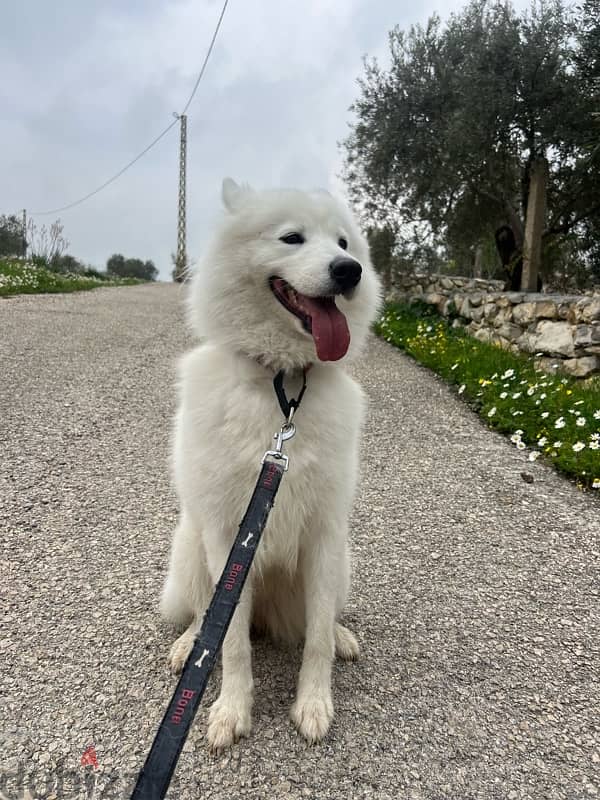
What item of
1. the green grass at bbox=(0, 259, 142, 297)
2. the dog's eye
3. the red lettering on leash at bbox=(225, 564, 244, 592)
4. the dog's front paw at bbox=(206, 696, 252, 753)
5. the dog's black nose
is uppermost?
the green grass at bbox=(0, 259, 142, 297)

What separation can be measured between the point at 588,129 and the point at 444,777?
8395mm

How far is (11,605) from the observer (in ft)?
8.23

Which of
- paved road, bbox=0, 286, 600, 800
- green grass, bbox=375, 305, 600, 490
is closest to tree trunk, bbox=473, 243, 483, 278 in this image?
green grass, bbox=375, 305, 600, 490

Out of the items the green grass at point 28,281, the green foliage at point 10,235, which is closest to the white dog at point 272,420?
the green grass at point 28,281

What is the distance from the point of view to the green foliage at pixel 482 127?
7.67 meters

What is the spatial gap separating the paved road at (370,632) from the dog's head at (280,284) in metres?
0.51

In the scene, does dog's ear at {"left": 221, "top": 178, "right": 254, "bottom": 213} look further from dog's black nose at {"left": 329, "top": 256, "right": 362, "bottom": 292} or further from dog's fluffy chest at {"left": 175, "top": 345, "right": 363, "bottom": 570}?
dog's fluffy chest at {"left": 175, "top": 345, "right": 363, "bottom": 570}

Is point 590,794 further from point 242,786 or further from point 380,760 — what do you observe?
point 242,786

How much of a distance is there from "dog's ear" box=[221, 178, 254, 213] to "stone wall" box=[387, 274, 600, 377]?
16.4 ft

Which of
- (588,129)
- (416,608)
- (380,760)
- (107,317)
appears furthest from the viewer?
(107,317)

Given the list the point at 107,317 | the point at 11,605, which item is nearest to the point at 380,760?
the point at 11,605

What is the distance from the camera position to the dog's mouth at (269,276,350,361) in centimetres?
198

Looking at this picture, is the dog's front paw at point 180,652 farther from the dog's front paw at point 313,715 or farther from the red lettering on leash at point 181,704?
the red lettering on leash at point 181,704

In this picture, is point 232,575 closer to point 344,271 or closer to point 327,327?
point 327,327
